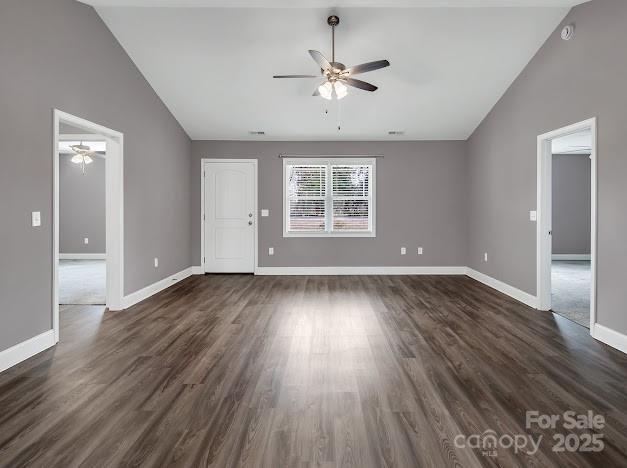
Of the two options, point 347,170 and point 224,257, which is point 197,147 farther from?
point 347,170

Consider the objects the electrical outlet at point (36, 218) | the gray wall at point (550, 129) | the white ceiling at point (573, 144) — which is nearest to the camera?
the electrical outlet at point (36, 218)

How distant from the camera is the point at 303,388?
2.30m

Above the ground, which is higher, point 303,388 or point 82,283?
point 82,283

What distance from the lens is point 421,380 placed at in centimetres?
240

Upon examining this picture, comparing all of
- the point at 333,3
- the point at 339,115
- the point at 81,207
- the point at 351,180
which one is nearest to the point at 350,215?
the point at 351,180

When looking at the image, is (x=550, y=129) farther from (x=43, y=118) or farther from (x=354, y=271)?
(x=43, y=118)

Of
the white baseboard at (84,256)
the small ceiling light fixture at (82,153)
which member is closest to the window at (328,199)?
the small ceiling light fixture at (82,153)

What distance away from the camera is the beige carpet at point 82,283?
4.78 meters

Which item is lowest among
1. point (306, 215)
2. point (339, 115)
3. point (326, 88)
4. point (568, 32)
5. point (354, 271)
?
point (354, 271)

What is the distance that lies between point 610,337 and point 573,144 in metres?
5.87

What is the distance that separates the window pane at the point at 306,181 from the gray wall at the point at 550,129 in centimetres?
280

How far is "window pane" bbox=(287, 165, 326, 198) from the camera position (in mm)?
Answer: 6730

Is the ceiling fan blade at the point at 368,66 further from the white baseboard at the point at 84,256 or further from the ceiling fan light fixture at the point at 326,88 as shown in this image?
the white baseboard at the point at 84,256

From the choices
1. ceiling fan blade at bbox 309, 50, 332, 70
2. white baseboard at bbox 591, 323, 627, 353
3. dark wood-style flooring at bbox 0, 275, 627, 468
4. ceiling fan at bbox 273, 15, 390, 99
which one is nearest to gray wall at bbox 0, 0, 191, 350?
dark wood-style flooring at bbox 0, 275, 627, 468
